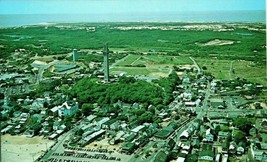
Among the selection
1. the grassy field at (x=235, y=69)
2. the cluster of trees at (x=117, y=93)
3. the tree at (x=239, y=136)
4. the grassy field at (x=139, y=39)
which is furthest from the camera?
the grassy field at (x=139, y=39)

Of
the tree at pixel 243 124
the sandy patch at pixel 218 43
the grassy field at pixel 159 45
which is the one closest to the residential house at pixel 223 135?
the tree at pixel 243 124

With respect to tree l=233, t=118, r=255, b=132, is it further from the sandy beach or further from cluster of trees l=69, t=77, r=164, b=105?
the sandy beach

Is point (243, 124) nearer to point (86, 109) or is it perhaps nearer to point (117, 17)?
point (86, 109)

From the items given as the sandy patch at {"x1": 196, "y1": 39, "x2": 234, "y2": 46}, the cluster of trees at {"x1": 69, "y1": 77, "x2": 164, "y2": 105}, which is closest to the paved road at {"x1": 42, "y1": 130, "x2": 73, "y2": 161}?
the cluster of trees at {"x1": 69, "y1": 77, "x2": 164, "y2": 105}

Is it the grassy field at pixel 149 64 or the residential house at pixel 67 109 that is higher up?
the grassy field at pixel 149 64

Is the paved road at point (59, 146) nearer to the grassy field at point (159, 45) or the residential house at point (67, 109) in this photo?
the residential house at point (67, 109)

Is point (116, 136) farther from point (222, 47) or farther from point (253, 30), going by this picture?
point (253, 30)

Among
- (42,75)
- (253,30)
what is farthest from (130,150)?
(253,30)

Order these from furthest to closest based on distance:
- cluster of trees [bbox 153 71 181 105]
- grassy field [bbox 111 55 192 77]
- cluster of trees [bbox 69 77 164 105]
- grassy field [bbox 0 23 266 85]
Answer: grassy field [bbox 0 23 266 85]
grassy field [bbox 111 55 192 77]
cluster of trees [bbox 153 71 181 105]
cluster of trees [bbox 69 77 164 105]

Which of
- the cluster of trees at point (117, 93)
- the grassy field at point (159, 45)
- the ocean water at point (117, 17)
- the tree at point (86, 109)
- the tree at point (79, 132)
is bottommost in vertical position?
the tree at point (79, 132)

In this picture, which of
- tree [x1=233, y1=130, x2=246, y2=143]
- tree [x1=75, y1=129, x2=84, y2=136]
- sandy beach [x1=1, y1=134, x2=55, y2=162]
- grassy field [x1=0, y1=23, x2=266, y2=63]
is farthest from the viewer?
grassy field [x1=0, y1=23, x2=266, y2=63]
